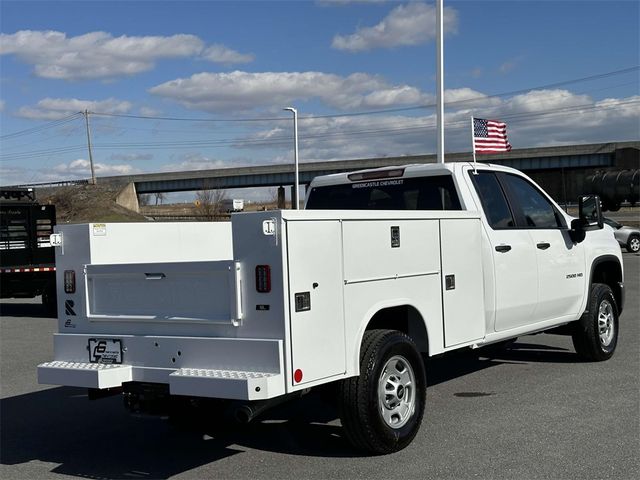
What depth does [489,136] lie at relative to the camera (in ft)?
54.1

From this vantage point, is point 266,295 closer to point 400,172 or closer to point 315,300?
point 315,300

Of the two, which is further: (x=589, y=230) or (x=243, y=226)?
(x=589, y=230)

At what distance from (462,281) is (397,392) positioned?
1318mm

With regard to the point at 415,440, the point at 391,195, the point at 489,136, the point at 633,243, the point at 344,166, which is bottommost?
the point at 415,440

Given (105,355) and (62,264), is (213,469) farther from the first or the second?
(62,264)

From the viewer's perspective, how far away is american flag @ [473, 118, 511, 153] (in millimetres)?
15913

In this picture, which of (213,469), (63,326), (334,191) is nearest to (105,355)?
(63,326)

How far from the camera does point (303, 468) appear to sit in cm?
552

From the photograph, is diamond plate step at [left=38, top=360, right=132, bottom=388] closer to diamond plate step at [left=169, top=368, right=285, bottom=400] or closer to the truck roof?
diamond plate step at [left=169, top=368, right=285, bottom=400]

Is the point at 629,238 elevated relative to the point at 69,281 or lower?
Answer: lower

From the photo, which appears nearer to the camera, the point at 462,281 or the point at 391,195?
the point at 462,281

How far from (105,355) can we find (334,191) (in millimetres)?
3375

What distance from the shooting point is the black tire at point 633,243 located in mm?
30984

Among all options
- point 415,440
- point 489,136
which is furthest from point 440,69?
point 415,440
